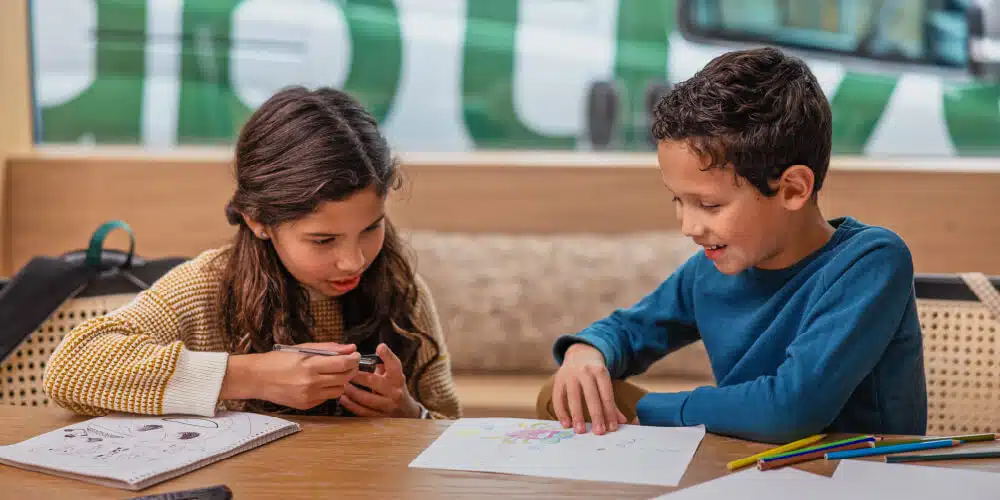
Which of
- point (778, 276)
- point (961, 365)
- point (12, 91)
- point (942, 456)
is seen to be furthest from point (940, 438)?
point (12, 91)

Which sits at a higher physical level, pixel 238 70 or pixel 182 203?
pixel 238 70

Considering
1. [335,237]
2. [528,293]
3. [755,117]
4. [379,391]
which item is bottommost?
[528,293]

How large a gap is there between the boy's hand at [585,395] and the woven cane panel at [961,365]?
1.85ft

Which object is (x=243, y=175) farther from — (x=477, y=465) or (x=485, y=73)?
(x=485, y=73)

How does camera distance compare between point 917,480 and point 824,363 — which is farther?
point 824,363

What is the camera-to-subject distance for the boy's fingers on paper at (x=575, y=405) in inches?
44.4

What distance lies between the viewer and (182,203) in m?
2.74

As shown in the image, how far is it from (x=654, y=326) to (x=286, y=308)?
55cm

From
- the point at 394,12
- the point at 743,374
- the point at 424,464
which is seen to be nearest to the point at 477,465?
the point at 424,464

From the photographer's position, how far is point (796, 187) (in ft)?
3.90

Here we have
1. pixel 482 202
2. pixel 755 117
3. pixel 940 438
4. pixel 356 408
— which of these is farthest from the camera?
pixel 482 202

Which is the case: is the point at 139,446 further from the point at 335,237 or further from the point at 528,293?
the point at 528,293

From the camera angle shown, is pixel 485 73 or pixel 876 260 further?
pixel 485 73

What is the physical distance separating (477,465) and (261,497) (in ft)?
0.70
